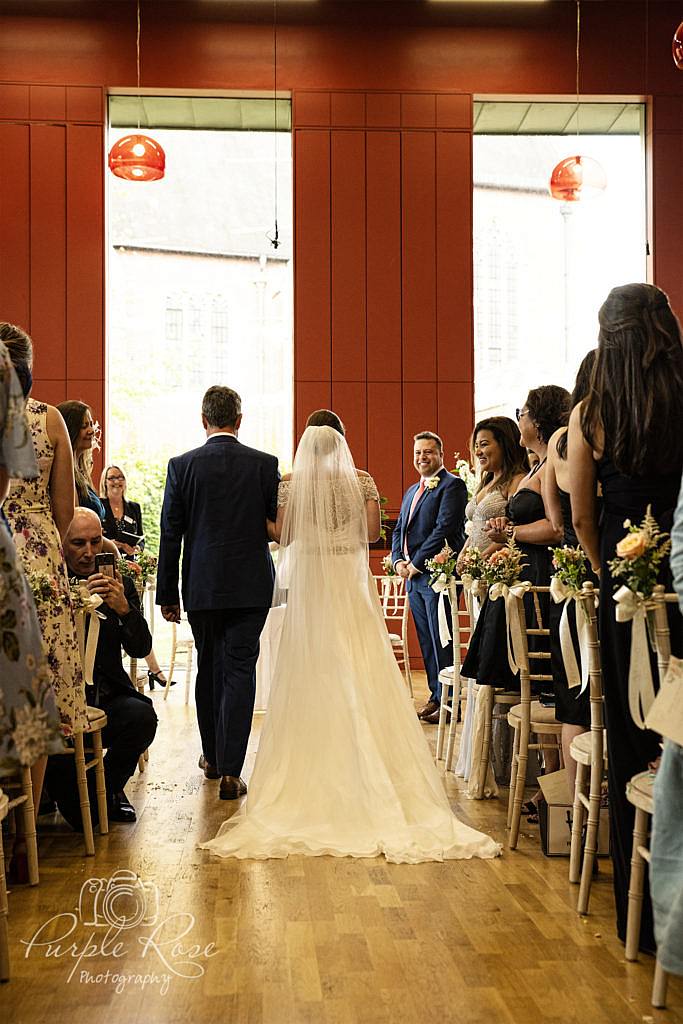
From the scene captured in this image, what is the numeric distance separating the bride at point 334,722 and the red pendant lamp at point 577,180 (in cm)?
396

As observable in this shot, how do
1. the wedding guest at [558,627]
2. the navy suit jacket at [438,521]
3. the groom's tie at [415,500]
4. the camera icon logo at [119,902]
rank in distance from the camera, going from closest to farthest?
the camera icon logo at [119,902]
the wedding guest at [558,627]
the navy suit jacket at [438,521]
the groom's tie at [415,500]

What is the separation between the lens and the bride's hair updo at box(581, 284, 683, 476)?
3156mm

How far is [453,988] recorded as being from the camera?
2877 millimetres

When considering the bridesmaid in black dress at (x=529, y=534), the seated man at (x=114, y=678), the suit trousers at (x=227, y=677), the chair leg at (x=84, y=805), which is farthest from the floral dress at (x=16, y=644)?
the suit trousers at (x=227, y=677)

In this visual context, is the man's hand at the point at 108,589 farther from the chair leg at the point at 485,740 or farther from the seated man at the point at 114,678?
the chair leg at the point at 485,740

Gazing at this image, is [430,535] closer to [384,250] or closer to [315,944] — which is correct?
[384,250]

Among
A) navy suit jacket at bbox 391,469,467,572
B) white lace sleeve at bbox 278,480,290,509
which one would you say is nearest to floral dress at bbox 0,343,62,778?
white lace sleeve at bbox 278,480,290,509

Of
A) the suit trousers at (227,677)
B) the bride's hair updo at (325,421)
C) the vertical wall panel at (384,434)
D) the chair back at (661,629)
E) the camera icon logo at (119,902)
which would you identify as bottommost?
the camera icon logo at (119,902)

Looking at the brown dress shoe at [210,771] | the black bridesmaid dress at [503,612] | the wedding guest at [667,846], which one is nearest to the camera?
the wedding guest at [667,846]

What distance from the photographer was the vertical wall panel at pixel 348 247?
393 inches

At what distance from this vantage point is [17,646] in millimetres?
2391

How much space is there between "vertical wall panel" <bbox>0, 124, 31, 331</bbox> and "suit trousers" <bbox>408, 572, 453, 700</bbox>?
4.41 metres

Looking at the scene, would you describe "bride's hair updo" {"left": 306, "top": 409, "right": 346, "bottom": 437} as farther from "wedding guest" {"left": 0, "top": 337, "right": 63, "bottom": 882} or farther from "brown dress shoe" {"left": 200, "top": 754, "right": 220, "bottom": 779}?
"wedding guest" {"left": 0, "top": 337, "right": 63, "bottom": 882}

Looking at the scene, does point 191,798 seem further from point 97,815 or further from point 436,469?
point 436,469
